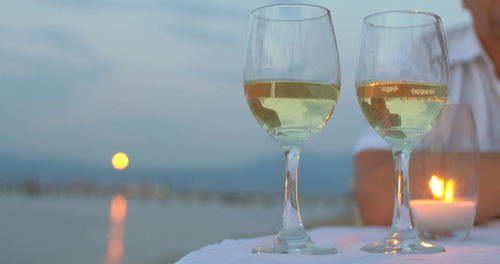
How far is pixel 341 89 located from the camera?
695mm

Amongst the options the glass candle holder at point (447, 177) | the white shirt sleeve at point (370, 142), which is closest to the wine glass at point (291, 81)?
the glass candle holder at point (447, 177)

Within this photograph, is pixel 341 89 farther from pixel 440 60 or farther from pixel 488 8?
pixel 488 8

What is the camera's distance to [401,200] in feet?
2.21

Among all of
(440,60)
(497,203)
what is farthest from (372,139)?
(440,60)

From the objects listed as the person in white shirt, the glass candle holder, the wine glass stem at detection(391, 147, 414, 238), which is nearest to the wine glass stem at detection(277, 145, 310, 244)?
the wine glass stem at detection(391, 147, 414, 238)

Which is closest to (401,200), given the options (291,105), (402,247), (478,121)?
(402,247)

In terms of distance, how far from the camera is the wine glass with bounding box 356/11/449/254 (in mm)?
667

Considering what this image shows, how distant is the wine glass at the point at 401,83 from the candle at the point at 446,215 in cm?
18

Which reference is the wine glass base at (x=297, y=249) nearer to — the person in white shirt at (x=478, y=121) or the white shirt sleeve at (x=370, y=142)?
the person in white shirt at (x=478, y=121)

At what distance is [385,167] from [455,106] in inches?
19.8

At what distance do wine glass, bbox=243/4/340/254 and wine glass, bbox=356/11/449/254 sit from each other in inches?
1.7

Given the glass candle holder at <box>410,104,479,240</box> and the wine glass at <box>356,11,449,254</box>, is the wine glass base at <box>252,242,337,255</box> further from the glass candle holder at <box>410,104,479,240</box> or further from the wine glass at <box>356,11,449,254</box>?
the glass candle holder at <box>410,104,479,240</box>

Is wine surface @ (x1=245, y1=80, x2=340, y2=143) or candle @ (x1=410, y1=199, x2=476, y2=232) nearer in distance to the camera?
wine surface @ (x1=245, y1=80, x2=340, y2=143)

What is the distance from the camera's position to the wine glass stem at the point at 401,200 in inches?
26.2
